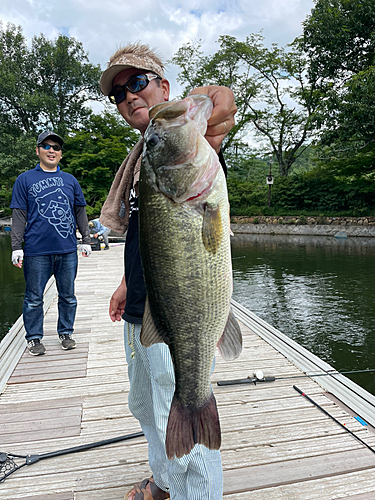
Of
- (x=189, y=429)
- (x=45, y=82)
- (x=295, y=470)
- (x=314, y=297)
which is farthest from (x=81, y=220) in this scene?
(x=45, y=82)

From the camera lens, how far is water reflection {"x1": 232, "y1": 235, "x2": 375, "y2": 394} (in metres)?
6.38

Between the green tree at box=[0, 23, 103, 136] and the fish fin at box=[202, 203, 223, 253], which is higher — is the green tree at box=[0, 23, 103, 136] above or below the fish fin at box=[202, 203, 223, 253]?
above

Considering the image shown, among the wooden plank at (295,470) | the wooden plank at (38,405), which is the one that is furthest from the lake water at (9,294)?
the wooden plank at (295,470)

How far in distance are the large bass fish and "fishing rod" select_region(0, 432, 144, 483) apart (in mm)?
1291

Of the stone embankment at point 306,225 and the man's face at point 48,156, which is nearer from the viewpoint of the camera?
the man's face at point 48,156

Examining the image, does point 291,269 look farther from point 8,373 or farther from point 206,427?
point 206,427

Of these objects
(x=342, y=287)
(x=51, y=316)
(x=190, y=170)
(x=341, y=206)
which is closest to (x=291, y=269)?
(x=342, y=287)

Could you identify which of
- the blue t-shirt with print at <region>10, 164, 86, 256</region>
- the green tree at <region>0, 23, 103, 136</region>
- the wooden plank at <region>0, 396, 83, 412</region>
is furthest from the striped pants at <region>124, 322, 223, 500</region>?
the green tree at <region>0, 23, 103, 136</region>

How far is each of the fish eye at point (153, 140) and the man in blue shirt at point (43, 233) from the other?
3.02 m

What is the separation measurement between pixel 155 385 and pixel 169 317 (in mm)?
410

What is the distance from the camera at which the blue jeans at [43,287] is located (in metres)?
3.95

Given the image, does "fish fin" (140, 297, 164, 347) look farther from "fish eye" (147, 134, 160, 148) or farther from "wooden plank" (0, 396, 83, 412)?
"wooden plank" (0, 396, 83, 412)

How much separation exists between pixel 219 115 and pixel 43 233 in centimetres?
313

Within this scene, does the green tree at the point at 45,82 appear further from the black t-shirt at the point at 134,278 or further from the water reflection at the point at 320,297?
the black t-shirt at the point at 134,278
